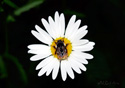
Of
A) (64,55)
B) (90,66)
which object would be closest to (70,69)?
(64,55)

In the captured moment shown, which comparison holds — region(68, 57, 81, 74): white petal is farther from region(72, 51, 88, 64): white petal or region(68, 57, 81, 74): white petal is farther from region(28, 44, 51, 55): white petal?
region(28, 44, 51, 55): white petal

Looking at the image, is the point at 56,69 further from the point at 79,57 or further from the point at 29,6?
the point at 29,6

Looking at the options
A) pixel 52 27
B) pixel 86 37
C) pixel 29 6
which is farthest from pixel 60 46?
pixel 86 37

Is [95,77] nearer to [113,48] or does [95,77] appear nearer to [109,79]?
[109,79]

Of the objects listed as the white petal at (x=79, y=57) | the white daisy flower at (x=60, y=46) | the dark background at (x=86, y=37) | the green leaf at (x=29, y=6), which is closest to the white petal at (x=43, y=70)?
the white daisy flower at (x=60, y=46)

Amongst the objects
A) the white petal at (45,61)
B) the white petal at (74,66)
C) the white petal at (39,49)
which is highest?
the white petal at (39,49)

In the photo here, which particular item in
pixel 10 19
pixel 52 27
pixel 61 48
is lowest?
pixel 61 48

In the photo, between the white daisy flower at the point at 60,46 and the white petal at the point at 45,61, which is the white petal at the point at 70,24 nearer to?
the white daisy flower at the point at 60,46
